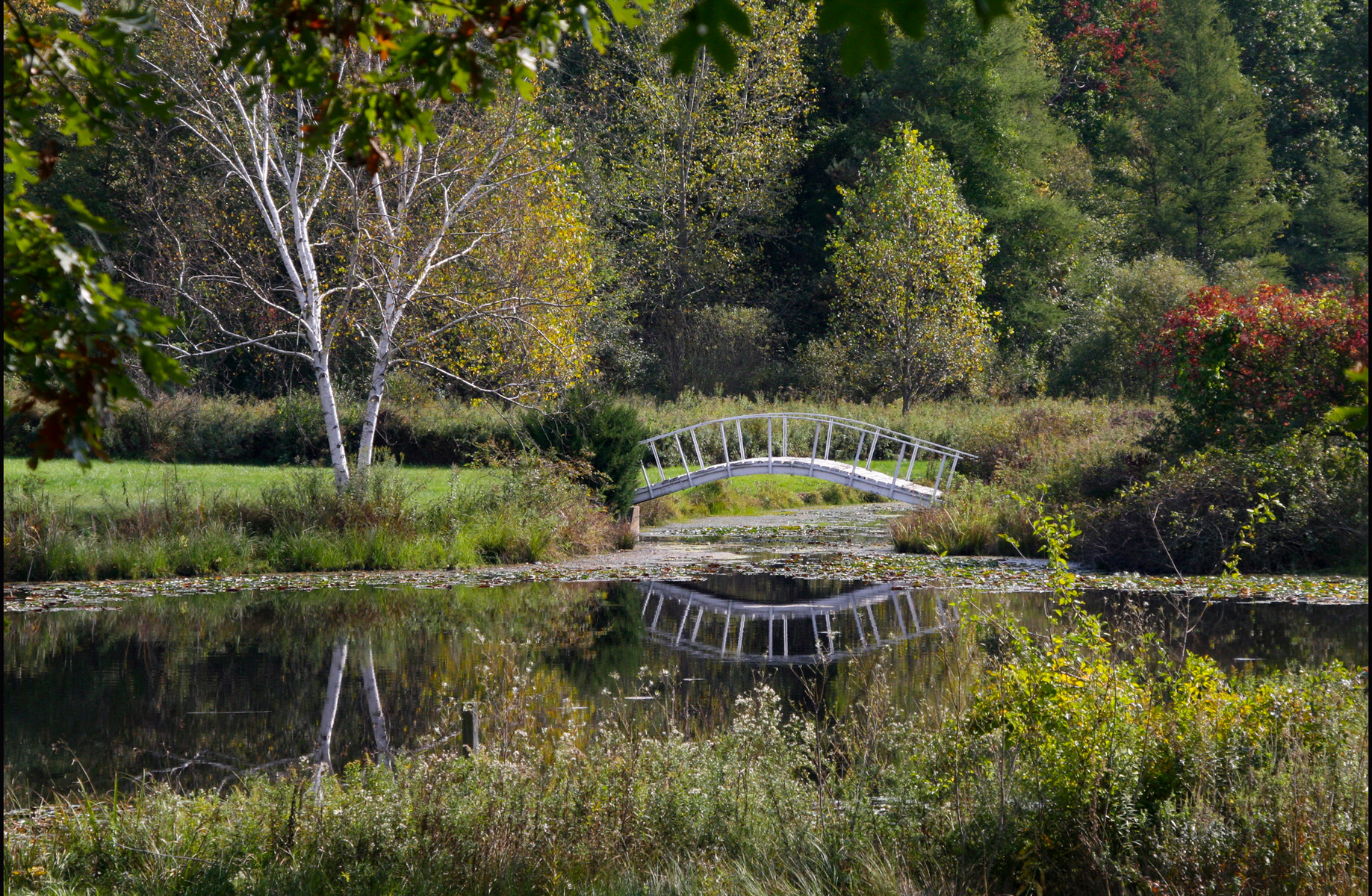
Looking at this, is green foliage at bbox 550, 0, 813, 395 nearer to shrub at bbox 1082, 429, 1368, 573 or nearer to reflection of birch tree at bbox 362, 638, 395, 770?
shrub at bbox 1082, 429, 1368, 573

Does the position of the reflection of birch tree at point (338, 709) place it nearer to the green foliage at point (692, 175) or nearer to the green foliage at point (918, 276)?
the green foliage at point (918, 276)

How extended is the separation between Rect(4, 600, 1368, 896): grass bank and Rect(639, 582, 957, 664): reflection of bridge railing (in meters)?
3.69

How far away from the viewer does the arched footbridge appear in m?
18.0

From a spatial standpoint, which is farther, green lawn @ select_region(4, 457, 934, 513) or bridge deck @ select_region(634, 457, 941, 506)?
bridge deck @ select_region(634, 457, 941, 506)

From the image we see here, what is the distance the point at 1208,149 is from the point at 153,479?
26.7 metres

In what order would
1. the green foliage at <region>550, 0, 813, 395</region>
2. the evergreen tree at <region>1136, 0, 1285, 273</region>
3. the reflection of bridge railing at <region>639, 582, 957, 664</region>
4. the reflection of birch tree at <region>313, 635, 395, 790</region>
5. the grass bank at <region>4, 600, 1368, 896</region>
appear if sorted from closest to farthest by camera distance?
1. the grass bank at <region>4, 600, 1368, 896</region>
2. the reflection of birch tree at <region>313, 635, 395, 790</region>
3. the reflection of bridge railing at <region>639, 582, 957, 664</region>
4. the green foliage at <region>550, 0, 813, 395</region>
5. the evergreen tree at <region>1136, 0, 1285, 273</region>

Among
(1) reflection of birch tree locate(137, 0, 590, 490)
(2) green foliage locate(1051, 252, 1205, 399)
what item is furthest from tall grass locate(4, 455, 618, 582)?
(2) green foliage locate(1051, 252, 1205, 399)

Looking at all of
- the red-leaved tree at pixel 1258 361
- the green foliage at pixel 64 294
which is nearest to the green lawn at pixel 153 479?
the red-leaved tree at pixel 1258 361

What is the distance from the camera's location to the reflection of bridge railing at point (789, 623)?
30.2ft

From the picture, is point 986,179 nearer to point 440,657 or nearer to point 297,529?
point 297,529

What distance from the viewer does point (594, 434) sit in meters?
15.6

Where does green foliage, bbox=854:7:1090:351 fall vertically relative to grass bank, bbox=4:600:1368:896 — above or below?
above

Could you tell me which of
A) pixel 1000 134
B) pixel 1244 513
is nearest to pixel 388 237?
pixel 1244 513

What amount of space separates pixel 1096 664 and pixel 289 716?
190 inches
